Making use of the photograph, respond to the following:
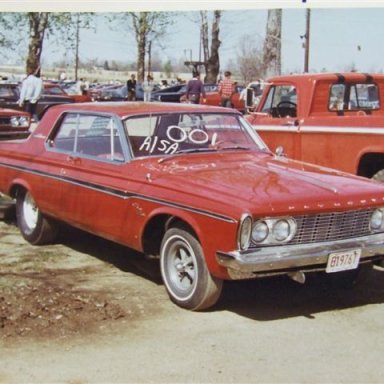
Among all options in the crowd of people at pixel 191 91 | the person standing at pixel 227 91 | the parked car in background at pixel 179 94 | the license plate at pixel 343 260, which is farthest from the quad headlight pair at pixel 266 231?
the parked car in background at pixel 179 94

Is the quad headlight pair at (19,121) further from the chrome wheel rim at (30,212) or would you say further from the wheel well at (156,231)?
the wheel well at (156,231)

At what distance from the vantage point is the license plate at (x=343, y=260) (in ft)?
16.1

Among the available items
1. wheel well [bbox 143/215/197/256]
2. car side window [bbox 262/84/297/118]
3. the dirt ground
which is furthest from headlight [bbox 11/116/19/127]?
wheel well [bbox 143/215/197/256]

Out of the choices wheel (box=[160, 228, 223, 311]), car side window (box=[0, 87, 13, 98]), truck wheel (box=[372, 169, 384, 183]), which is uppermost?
car side window (box=[0, 87, 13, 98])

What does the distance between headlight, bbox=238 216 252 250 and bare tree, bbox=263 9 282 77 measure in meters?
16.5

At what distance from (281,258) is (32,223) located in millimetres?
3336

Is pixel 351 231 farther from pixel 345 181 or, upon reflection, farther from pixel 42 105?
pixel 42 105

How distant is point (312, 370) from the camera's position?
406 cm

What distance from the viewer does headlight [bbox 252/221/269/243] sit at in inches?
185

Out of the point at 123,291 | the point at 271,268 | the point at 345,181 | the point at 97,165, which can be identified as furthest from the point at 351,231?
the point at 97,165

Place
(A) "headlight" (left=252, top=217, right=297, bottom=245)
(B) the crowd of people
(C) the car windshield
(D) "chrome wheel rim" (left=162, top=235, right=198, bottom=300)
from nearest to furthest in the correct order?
1. (A) "headlight" (left=252, top=217, right=297, bottom=245)
2. (D) "chrome wheel rim" (left=162, top=235, right=198, bottom=300)
3. (C) the car windshield
4. (B) the crowd of people

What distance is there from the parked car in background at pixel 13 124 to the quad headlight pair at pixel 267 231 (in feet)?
27.5

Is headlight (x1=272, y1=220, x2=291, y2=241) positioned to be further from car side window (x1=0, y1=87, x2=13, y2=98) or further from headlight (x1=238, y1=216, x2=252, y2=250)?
car side window (x1=0, y1=87, x2=13, y2=98)

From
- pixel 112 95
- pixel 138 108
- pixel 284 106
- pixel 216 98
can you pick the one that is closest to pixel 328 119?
pixel 284 106
